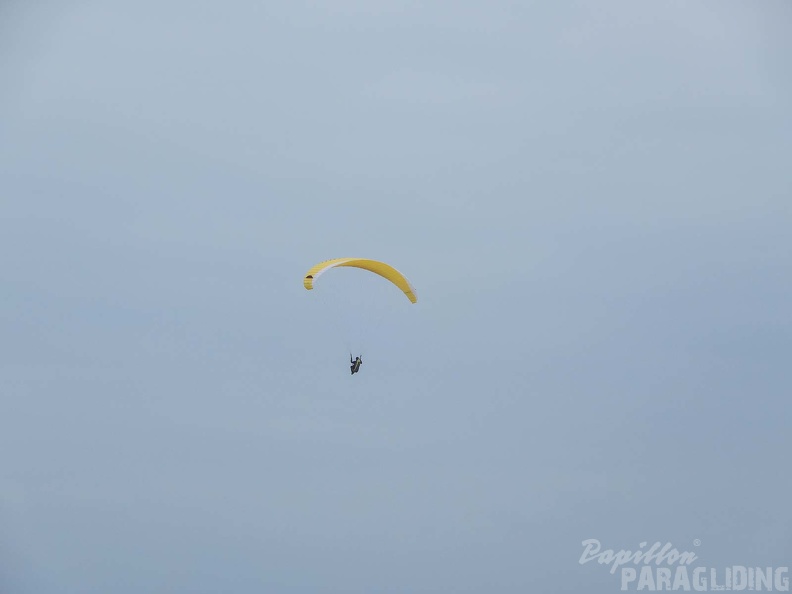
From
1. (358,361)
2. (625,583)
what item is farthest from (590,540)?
(358,361)

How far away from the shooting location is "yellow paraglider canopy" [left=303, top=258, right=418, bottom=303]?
35.7 m

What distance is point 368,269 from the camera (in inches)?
1537

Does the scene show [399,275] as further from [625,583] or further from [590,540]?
[590,540]

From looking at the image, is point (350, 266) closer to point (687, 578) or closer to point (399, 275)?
point (399, 275)

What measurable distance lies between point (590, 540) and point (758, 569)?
34.2ft

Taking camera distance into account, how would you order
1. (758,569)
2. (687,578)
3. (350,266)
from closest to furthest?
(350,266) < (687,578) < (758,569)

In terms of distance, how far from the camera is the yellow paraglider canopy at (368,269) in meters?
35.7

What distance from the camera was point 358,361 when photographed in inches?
1591

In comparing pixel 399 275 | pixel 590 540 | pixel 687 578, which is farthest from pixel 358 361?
pixel 590 540

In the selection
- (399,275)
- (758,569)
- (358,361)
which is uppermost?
(758,569)

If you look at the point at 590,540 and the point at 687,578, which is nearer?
the point at 687,578

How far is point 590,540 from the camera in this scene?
70875 mm

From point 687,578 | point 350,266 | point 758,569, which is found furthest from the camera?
point 758,569

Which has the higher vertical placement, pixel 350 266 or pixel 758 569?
pixel 758 569
